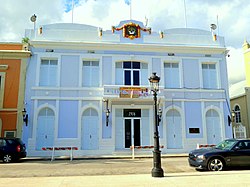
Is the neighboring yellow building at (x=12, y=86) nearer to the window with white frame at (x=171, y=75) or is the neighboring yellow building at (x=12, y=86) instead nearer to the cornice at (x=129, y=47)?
the cornice at (x=129, y=47)

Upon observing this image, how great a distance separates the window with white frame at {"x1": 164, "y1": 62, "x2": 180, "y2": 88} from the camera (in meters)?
21.0

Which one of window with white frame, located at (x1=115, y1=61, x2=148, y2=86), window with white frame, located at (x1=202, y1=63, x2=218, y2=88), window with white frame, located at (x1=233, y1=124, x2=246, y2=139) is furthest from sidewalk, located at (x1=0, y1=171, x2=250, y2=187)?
window with white frame, located at (x1=233, y1=124, x2=246, y2=139)

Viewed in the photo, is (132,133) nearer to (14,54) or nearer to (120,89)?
(120,89)

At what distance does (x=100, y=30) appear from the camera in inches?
827

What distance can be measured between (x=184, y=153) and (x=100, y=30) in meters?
12.0

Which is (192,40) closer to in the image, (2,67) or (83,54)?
(83,54)

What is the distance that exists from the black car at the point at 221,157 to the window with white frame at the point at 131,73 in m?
10.6

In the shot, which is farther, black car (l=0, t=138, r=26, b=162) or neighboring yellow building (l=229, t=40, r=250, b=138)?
neighboring yellow building (l=229, t=40, r=250, b=138)

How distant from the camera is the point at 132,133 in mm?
19812

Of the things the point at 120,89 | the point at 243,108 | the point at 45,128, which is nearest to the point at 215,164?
the point at 120,89

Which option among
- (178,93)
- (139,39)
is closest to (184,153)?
(178,93)

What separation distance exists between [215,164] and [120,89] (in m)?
10.2

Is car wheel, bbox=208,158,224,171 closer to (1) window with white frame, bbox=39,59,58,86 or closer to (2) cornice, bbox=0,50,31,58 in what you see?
(1) window with white frame, bbox=39,59,58,86

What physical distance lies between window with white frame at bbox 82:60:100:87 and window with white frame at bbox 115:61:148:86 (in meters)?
1.70
